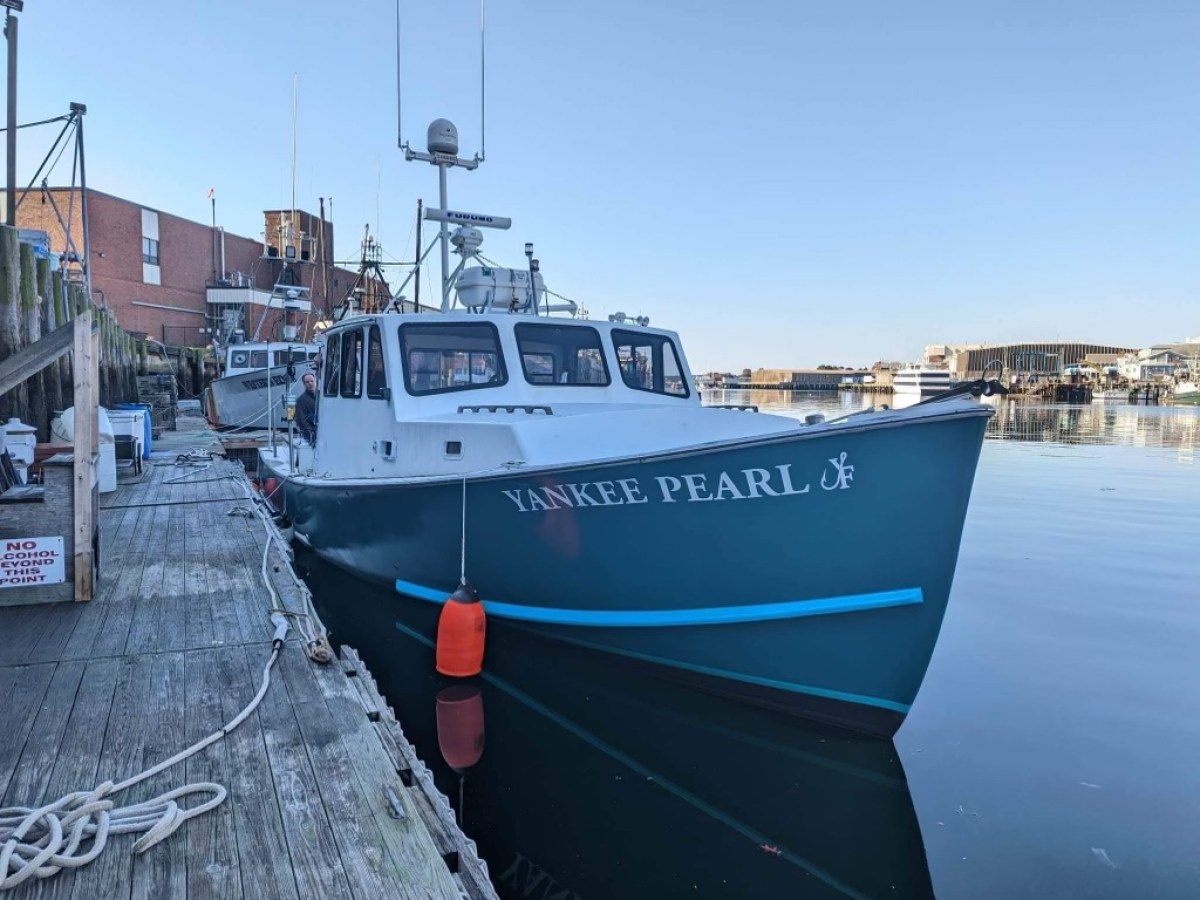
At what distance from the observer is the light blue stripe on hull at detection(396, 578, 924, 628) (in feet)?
14.3

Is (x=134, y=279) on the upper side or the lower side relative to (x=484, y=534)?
upper

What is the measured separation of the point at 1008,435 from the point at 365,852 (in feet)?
107

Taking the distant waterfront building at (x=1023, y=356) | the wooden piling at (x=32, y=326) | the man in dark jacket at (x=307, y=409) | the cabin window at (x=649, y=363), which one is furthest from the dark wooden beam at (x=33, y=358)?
the distant waterfront building at (x=1023, y=356)

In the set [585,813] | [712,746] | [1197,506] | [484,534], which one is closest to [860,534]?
[712,746]

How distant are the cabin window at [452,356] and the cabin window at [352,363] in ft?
2.64

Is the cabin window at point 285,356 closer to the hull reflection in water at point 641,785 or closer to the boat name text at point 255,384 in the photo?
the boat name text at point 255,384

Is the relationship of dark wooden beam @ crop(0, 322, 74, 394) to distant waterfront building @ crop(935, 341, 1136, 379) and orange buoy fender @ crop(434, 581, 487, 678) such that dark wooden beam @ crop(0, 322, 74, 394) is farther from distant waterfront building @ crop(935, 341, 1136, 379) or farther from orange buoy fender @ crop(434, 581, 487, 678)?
distant waterfront building @ crop(935, 341, 1136, 379)

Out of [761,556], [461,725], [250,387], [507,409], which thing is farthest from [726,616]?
[250,387]

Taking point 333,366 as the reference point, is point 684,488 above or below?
below

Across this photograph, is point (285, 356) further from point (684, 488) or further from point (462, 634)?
point (684, 488)

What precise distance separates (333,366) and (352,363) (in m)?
0.68

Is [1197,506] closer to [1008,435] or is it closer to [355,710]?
[355,710]

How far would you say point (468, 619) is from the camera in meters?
5.30

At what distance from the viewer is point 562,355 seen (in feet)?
22.2
